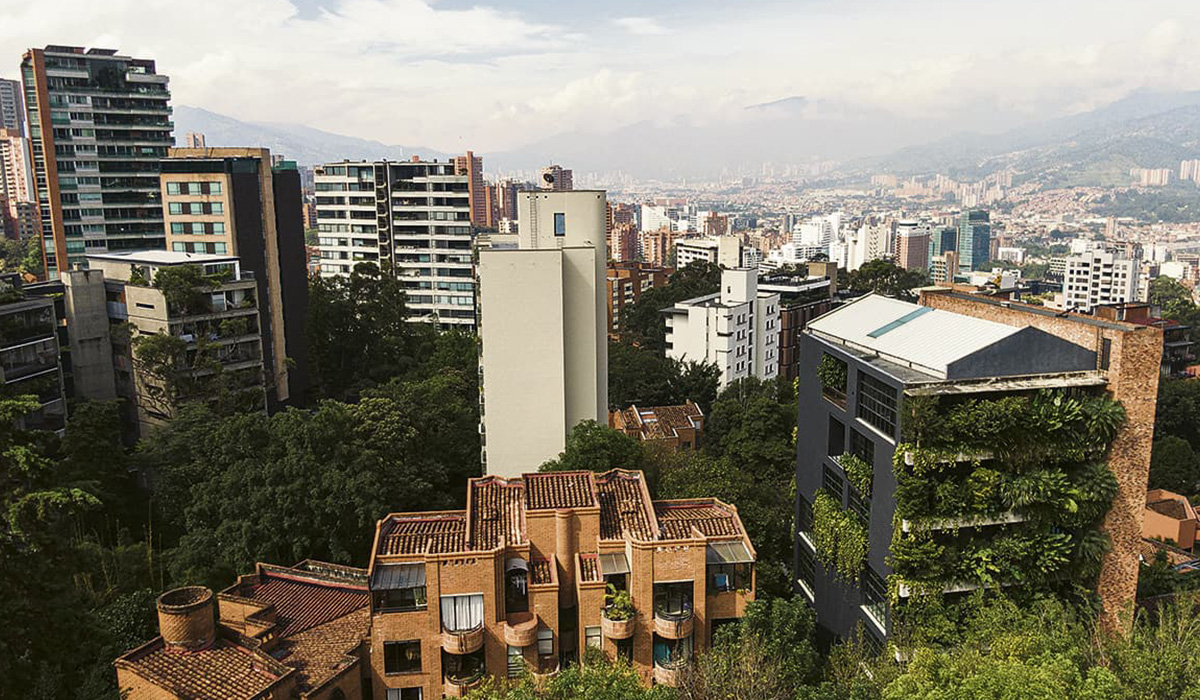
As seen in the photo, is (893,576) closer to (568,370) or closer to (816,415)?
(816,415)

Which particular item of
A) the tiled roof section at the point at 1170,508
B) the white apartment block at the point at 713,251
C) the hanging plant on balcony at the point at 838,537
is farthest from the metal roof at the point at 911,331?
the white apartment block at the point at 713,251

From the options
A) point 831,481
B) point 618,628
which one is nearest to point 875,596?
point 831,481

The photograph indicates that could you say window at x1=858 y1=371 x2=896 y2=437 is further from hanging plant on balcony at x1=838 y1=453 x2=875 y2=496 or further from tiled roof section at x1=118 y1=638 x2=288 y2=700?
tiled roof section at x1=118 y1=638 x2=288 y2=700

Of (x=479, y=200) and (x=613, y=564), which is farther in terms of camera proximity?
(x=479, y=200)

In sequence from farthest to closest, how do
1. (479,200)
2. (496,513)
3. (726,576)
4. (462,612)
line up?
(479,200), (496,513), (726,576), (462,612)

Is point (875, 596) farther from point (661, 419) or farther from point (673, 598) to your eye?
point (661, 419)

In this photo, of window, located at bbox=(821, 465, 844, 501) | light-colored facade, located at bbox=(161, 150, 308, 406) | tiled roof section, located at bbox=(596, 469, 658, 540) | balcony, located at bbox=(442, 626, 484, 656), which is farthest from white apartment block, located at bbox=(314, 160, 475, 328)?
balcony, located at bbox=(442, 626, 484, 656)
